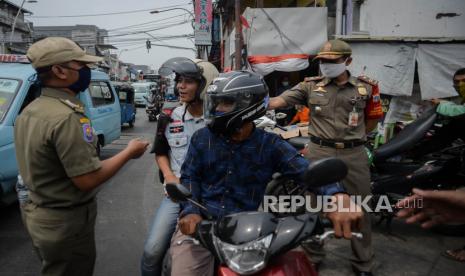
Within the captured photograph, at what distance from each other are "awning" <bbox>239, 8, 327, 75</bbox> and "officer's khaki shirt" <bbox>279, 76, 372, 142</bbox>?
5.39m

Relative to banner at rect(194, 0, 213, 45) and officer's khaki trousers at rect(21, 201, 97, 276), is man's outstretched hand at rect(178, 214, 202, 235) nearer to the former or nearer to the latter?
officer's khaki trousers at rect(21, 201, 97, 276)

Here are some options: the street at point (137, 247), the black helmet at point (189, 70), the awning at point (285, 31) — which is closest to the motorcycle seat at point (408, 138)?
the street at point (137, 247)

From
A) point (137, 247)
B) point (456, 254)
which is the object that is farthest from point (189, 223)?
point (456, 254)

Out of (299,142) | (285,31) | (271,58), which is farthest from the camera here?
(285,31)

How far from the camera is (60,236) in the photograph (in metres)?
2.03

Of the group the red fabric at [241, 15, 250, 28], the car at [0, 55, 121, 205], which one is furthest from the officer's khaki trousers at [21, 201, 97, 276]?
the red fabric at [241, 15, 250, 28]

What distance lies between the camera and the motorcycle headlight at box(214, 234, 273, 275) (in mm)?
1417

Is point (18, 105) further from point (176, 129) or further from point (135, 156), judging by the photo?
point (135, 156)

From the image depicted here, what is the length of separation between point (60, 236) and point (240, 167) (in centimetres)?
100

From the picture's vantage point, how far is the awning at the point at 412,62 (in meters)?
6.57

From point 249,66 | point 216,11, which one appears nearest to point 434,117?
point 249,66

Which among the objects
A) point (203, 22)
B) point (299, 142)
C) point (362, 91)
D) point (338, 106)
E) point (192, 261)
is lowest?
point (299, 142)

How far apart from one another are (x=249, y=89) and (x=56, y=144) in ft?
3.14

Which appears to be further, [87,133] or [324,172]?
[87,133]
